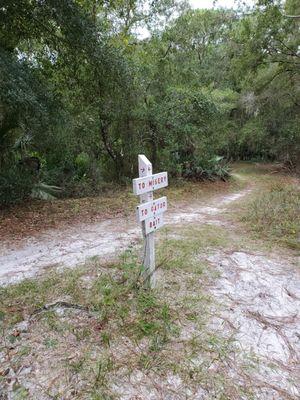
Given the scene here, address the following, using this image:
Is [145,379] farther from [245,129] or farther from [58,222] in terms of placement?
[245,129]

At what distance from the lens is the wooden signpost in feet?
8.21

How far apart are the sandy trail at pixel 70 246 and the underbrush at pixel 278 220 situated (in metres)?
0.79

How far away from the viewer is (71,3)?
462 cm

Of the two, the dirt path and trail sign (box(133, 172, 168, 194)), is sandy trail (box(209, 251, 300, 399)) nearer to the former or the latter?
the dirt path

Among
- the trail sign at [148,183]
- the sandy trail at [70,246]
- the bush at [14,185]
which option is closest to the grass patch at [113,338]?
the sandy trail at [70,246]

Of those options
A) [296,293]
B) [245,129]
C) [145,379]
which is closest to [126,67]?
[296,293]

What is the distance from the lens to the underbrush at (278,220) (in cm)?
471

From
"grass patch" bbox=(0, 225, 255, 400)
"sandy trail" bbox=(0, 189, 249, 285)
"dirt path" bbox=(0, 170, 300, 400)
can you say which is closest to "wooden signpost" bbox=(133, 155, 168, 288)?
"grass patch" bbox=(0, 225, 255, 400)

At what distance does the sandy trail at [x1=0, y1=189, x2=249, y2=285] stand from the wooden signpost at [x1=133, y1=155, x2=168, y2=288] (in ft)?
3.67

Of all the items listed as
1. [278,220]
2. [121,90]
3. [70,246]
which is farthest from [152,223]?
[121,90]

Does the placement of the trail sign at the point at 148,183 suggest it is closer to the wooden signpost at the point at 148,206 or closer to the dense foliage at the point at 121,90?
the wooden signpost at the point at 148,206

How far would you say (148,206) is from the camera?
2.59 metres

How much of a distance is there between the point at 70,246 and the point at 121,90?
3633 mm

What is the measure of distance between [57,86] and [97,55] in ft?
3.83
